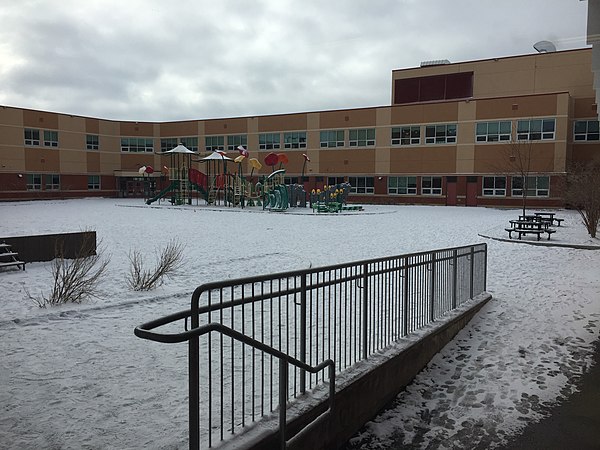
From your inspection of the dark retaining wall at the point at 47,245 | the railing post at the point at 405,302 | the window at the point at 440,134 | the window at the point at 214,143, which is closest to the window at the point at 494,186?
the window at the point at 440,134

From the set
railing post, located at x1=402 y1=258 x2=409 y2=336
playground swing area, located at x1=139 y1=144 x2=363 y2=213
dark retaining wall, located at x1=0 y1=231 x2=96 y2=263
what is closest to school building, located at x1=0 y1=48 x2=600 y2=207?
playground swing area, located at x1=139 y1=144 x2=363 y2=213

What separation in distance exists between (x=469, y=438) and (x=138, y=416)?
3364 mm

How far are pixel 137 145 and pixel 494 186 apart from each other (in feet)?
151

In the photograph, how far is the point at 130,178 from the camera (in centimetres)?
6638

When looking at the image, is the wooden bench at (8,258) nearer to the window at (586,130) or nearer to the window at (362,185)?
the window at (362,185)

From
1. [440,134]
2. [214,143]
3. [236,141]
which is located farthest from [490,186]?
[214,143]

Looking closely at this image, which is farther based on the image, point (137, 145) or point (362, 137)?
point (137, 145)

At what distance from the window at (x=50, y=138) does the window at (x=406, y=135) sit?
3942cm

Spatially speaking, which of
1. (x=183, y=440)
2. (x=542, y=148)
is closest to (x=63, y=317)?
(x=183, y=440)

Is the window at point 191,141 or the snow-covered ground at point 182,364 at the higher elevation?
the window at point 191,141

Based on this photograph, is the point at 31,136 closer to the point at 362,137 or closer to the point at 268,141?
the point at 268,141

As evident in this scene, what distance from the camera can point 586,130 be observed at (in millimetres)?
45750

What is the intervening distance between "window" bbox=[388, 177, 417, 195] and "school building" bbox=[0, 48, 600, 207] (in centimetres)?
11

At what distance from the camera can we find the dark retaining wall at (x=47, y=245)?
12.3m
